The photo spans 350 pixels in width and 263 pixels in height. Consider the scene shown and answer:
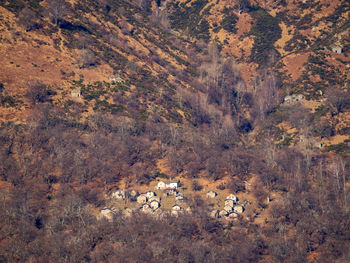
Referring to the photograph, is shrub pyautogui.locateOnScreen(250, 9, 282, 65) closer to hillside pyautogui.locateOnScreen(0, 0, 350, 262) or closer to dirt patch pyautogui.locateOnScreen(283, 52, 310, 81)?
hillside pyautogui.locateOnScreen(0, 0, 350, 262)

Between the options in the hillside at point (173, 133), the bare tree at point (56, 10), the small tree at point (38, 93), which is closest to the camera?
the hillside at point (173, 133)

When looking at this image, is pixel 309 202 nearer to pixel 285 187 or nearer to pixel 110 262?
pixel 285 187

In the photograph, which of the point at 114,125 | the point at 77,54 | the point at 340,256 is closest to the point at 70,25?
the point at 77,54

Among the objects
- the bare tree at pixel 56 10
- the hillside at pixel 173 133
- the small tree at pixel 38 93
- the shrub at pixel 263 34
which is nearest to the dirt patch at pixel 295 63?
the hillside at pixel 173 133

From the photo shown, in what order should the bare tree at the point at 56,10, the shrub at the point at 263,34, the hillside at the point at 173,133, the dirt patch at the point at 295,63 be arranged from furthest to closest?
1. the shrub at the point at 263,34
2. the dirt patch at the point at 295,63
3. the bare tree at the point at 56,10
4. the hillside at the point at 173,133

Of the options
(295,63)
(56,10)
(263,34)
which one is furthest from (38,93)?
(263,34)

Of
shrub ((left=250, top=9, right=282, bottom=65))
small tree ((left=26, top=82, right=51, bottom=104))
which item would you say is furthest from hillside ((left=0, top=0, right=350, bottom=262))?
shrub ((left=250, top=9, right=282, bottom=65))

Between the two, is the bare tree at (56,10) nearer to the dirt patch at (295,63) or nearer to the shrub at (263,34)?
the shrub at (263,34)

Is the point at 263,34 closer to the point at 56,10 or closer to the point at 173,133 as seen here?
the point at 173,133
